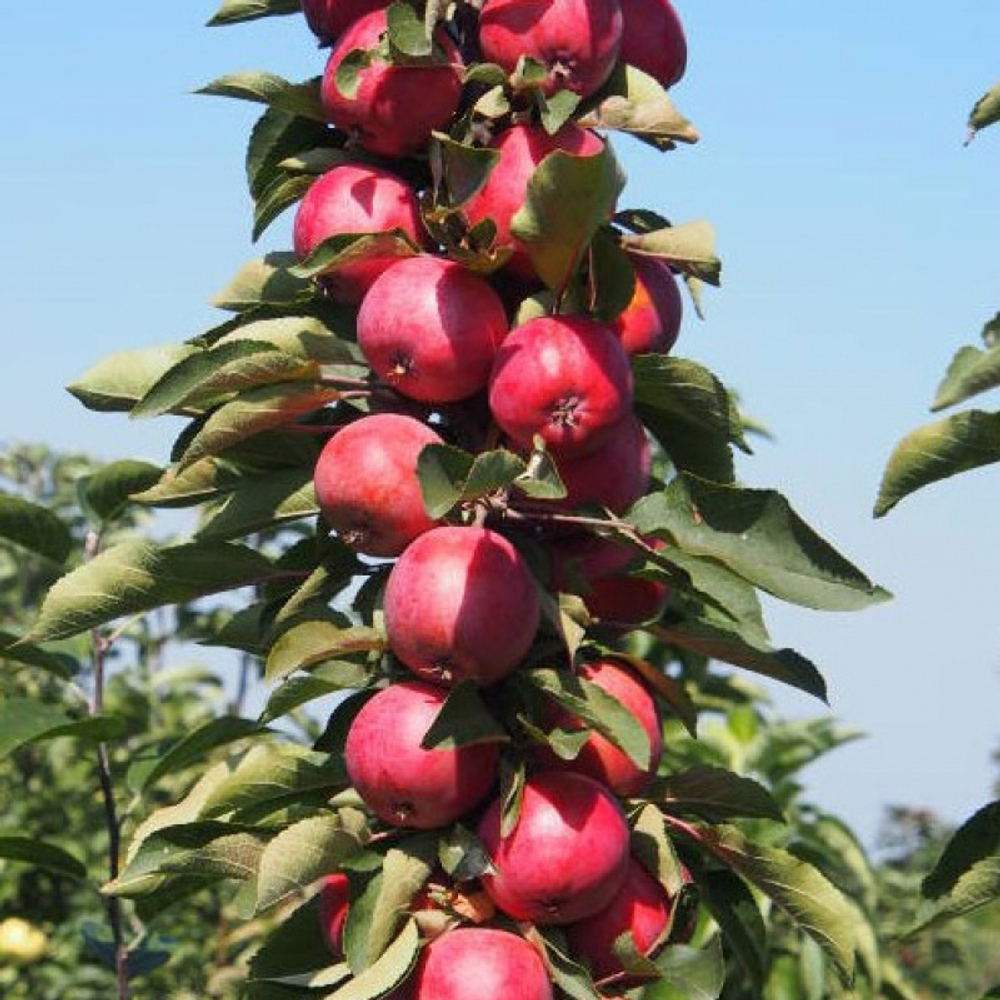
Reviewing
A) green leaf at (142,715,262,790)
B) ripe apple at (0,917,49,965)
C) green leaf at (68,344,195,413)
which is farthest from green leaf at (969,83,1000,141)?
ripe apple at (0,917,49,965)

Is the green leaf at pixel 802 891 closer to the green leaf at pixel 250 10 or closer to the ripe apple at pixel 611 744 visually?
the ripe apple at pixel 611 744

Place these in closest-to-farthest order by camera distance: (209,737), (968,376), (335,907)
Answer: (968,376), (335,907), (209,737)

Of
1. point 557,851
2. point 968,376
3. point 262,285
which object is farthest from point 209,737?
point 968,376

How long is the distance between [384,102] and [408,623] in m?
0.61

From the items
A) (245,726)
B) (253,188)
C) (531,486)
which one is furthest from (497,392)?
(245,726)

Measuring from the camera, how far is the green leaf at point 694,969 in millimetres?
1789

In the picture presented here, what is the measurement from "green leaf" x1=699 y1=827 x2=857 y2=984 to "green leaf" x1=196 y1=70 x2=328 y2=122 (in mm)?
998

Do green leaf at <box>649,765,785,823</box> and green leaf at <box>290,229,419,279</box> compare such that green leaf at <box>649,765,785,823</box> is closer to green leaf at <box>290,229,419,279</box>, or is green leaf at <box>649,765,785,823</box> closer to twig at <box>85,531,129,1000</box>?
green leaf at <box>290,229,419,279</box>

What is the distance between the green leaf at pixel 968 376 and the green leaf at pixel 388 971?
751 mm

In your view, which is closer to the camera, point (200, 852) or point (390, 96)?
point (200, 852)

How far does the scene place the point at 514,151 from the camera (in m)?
1.91

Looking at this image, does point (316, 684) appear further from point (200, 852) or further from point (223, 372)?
point (223, 372)

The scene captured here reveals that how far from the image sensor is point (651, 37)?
215 cm

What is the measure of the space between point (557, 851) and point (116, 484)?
1359mm
